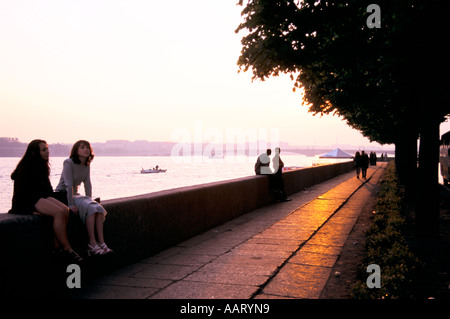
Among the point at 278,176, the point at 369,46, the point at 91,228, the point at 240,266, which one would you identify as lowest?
the point at 240,266

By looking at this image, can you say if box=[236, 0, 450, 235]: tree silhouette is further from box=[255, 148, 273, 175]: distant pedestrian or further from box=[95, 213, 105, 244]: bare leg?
box=[95, 213, 105, 244]: bare leg

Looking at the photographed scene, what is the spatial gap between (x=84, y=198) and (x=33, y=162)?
757 millimetres

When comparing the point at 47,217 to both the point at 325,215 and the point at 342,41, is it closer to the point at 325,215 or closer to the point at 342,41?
the point at 342,41

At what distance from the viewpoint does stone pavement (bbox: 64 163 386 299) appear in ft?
15.2

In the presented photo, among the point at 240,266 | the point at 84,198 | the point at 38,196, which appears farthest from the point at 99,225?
the point at 240,266

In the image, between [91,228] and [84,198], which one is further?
[84,198]

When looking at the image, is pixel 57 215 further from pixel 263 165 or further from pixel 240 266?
pixel 263 165

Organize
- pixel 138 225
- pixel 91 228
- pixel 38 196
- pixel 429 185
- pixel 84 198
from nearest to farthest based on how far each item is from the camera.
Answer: pixel 38 196, pixel 91 228, pixel 84 198, pixel 138 225, pixel 429 185

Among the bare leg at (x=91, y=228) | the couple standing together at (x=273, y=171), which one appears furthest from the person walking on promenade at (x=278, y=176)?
the bare leg at (x=91, y=228)

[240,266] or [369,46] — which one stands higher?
[369,46]

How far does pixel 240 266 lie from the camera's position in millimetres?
5699
